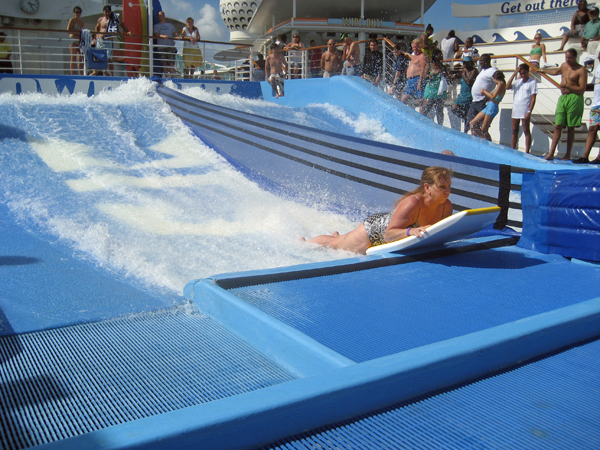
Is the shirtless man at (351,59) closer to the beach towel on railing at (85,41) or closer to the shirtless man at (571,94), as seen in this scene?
the shirtless man at (571,94)

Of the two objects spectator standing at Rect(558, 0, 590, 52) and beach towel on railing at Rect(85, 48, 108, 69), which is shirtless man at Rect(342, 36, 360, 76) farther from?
beach towel on railing at Rect(85, 48, 108, 69)

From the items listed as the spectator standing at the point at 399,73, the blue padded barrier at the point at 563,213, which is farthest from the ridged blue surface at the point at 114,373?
the spectator standing at the point at 399,73

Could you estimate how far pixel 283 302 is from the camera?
2344mm

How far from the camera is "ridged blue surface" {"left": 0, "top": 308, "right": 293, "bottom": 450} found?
1.48m

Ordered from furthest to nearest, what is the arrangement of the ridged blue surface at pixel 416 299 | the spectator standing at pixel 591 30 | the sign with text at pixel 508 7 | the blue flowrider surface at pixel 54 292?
the sign with text at pixel 508 7, the spectator standing at pixel 591 30, the blue flowrider surface at pixel 54 292, the ridged blue surface at pixel 416 299

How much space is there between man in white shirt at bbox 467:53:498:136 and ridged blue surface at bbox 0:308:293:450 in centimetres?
615

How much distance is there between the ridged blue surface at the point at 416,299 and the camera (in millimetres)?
1991

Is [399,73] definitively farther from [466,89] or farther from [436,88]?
[466,89]

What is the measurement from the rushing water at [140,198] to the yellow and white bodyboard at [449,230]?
2.82 feet

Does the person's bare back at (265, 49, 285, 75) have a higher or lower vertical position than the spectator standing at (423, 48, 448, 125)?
higher

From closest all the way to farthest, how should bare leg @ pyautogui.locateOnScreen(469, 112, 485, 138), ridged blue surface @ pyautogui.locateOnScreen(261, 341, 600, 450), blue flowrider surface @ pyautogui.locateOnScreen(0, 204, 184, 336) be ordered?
1. ridged blue surface @ pyautogui.locateOnScreen(261, 341, 600, 450)
2. blue flowrider surface @ pyautogui.locateOnScreen(0, 204, 184, 336)
3. bare leg @ pyautogui.locateOnScreen(469, 112, 485, 138)

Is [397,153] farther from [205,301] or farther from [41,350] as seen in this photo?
[41,350]

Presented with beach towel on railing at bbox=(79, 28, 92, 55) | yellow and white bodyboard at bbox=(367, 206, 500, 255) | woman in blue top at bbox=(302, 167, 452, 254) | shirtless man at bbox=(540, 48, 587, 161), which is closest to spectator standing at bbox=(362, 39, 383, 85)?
shirtless man at bbox=(540, 48, 587, 161)

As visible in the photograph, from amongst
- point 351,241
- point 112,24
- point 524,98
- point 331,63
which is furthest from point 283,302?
point 112,24
